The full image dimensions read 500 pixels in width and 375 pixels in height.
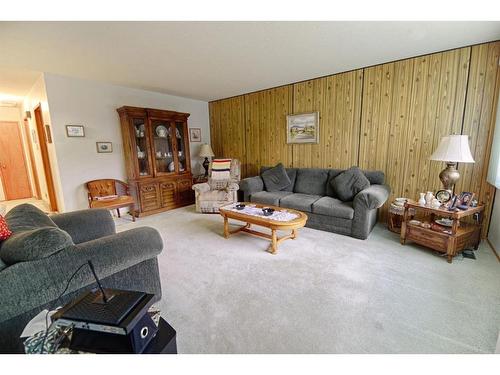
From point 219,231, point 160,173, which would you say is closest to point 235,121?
point 160,173

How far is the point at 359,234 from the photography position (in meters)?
2.79

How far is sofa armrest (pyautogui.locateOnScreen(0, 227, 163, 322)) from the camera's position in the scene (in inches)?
41.3

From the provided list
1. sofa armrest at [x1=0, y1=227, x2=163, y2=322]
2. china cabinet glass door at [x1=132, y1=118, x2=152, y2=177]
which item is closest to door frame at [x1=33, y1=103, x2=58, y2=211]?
china cabinet glass door at [x1=132, y1=118, x2=152, y2=177]

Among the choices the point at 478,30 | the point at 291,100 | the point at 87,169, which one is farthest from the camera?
the point at 291,100

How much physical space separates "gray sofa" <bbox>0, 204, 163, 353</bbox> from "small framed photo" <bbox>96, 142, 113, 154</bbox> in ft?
7.74

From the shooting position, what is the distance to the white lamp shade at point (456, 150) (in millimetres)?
2295

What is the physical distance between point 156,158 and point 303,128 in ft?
9.03

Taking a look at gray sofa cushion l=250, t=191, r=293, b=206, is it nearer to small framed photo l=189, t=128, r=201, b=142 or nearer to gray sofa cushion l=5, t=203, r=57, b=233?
small framed photo l=189, t=128, r=201, b=142

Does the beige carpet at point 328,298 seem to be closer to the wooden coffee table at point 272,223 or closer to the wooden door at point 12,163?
the wooden coffee table at point 272,223

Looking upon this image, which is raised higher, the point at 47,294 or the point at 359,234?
the point at 47,294

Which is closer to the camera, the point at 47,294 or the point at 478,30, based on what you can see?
the point at 47,294

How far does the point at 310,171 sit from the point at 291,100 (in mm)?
1334
